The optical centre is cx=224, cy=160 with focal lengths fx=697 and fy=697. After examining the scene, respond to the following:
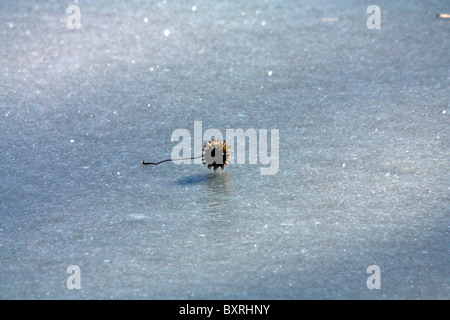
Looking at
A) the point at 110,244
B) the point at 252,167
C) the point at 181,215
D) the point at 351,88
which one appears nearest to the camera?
the point at 110,244

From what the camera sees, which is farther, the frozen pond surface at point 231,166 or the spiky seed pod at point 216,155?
the spiky seed pod at point 216,155

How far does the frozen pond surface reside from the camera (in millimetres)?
2676

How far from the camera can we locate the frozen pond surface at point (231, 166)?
268 centimetres

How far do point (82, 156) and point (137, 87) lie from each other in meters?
0.95

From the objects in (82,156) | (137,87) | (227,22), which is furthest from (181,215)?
(227,22)

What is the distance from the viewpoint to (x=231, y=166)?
3.58m

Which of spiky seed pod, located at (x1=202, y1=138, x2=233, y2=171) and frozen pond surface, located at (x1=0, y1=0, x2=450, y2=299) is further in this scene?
spiky seed pod, located at (x1=202, y1=138, x2=233, y2=171)

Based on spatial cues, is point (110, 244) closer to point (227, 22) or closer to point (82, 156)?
point (82, 156)
